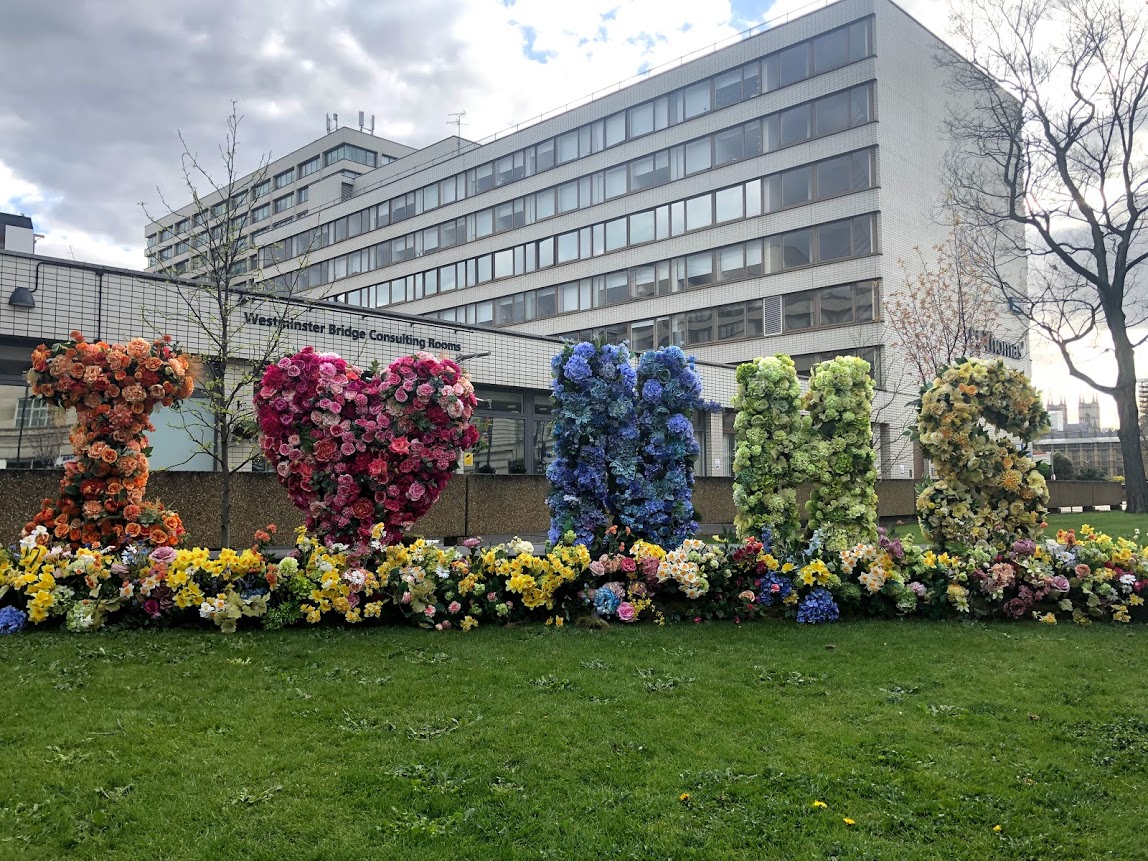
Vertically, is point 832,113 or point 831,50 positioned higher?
point 831,50

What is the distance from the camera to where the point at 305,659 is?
6164 mm

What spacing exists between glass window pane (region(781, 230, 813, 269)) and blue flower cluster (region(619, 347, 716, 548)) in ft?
93.0

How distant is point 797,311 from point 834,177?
18.8 ft

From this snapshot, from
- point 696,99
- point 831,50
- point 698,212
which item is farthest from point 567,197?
point 831,50

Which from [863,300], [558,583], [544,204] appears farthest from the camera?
[544,204]

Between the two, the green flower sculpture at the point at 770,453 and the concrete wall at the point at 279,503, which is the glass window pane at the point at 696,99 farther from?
the green flower sculpture at the point at 770,453

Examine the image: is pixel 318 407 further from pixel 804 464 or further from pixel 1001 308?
pixel 1001 308

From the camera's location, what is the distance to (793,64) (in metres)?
36.5

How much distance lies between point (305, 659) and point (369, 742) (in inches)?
75.9

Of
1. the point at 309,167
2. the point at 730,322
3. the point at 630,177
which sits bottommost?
the point at 730,322

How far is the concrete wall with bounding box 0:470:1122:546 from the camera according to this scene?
1063 cm

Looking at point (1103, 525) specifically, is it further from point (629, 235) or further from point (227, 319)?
point (629, 235)

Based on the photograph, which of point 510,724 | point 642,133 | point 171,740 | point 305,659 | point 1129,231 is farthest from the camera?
point 642,133

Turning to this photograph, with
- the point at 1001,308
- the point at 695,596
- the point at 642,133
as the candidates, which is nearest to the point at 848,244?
the point at 1001,308
